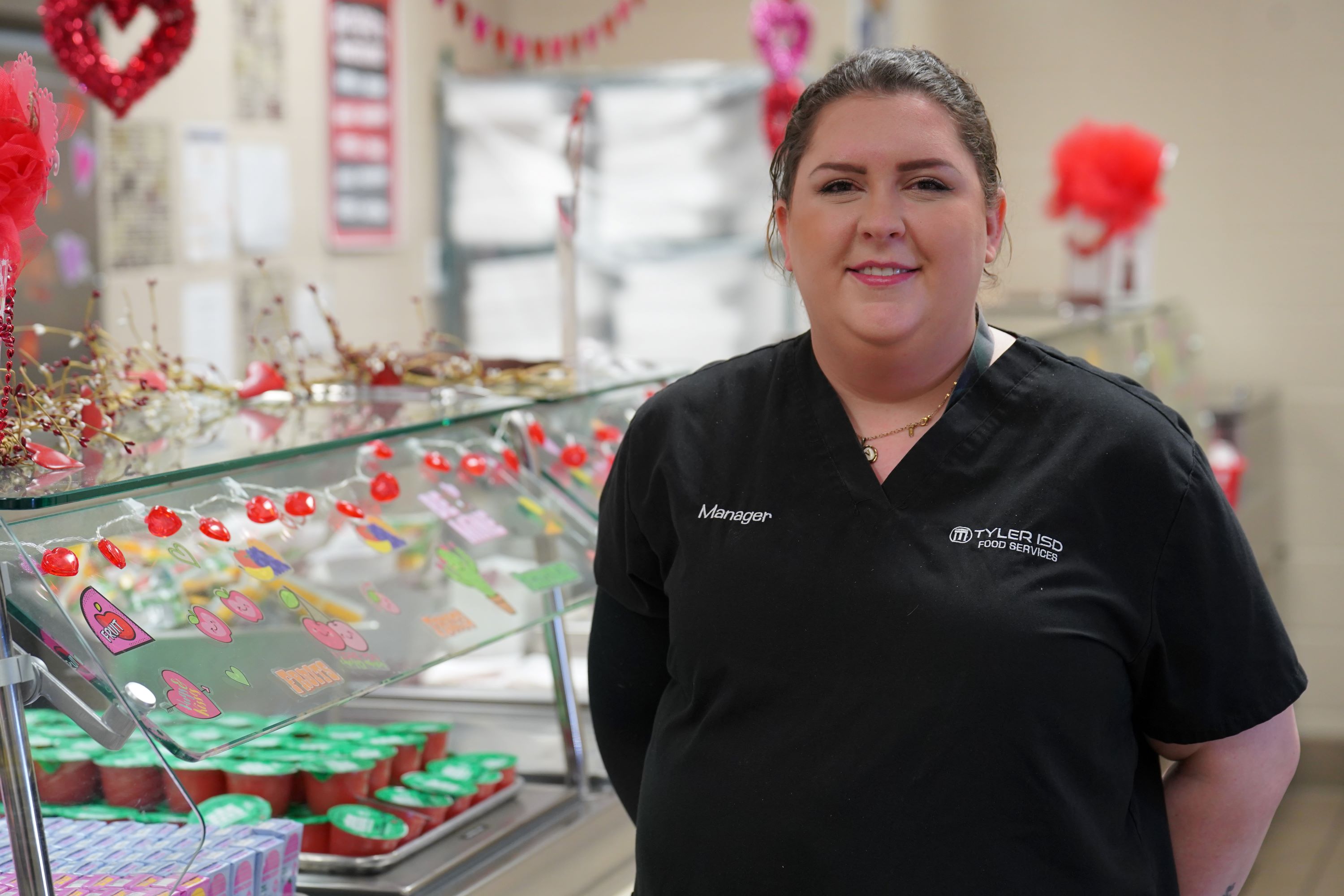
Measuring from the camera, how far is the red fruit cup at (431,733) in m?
2.29

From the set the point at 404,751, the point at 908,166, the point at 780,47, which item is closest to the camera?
the point at 908,166

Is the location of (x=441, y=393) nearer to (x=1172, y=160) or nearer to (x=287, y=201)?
(x=287, y=201)

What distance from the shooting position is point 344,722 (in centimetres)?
243

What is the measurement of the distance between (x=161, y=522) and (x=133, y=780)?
38 centimetres

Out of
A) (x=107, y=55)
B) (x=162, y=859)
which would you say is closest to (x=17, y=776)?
(x=162, y=859)

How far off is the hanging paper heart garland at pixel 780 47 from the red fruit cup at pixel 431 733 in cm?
243

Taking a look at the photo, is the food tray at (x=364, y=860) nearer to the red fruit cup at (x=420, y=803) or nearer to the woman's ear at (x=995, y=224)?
the red fruit cup at (x=420, y=803)

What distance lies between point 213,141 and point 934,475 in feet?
10.3

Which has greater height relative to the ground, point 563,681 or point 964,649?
point 964,649

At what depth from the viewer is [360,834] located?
1903 mm

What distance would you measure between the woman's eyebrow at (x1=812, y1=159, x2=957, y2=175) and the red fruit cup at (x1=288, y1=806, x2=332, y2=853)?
1.19 metres

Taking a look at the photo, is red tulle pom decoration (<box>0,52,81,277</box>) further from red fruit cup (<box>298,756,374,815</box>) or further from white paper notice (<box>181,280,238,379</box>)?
white paper notice (<box>181,280,238,379</box>)

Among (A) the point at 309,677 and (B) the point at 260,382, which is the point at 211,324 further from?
(A) the point at 309,677

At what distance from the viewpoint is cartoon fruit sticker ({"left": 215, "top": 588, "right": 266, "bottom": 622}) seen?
1684 mm
